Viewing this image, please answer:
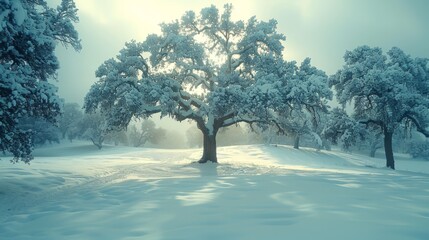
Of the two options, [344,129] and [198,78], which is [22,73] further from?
[344,129]

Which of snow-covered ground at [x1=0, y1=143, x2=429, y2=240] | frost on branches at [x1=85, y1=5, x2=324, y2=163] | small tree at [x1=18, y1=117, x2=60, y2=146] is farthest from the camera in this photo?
small tree at [x1=18, y1=117, x2=60, y2=146]

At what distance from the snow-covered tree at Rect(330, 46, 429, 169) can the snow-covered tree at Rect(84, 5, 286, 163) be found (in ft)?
22.0

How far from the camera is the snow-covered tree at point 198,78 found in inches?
730

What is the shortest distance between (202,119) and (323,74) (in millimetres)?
9356

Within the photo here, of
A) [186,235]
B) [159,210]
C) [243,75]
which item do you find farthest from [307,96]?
[186,235]

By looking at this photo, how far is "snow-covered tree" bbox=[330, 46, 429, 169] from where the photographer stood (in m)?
21.3

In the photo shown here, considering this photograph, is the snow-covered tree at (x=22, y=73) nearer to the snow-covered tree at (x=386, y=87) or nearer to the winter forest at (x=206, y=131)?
the winter forest at (x=206, y=131)

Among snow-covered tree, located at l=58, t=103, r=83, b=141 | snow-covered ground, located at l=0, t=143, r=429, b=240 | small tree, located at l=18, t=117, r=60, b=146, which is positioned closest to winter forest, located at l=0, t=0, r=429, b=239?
snow-covered ground, located at l=0, t=143, r=429, b=240

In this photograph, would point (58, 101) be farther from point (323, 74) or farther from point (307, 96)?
point (323, 74)

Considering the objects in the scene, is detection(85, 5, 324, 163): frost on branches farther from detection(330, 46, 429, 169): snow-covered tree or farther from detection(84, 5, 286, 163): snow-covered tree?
detection(330, 46, 429, 169): snow-covered tree

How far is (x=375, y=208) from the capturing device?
236 inches

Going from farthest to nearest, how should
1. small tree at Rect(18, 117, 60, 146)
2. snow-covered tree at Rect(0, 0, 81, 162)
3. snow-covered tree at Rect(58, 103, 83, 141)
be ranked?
1. snow-covered tree at Rect(58, 103, 83, 141)
2. small tree at Rect(18, 117, 60, 146)
3. snow-covered tree at Rect(0, 0, 81, 162)

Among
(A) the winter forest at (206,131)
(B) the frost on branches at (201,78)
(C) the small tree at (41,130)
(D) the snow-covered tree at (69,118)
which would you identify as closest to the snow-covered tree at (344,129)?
(A) the winter forest at (206,131)

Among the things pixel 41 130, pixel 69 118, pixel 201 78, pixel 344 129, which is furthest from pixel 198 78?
pixel 69 118
